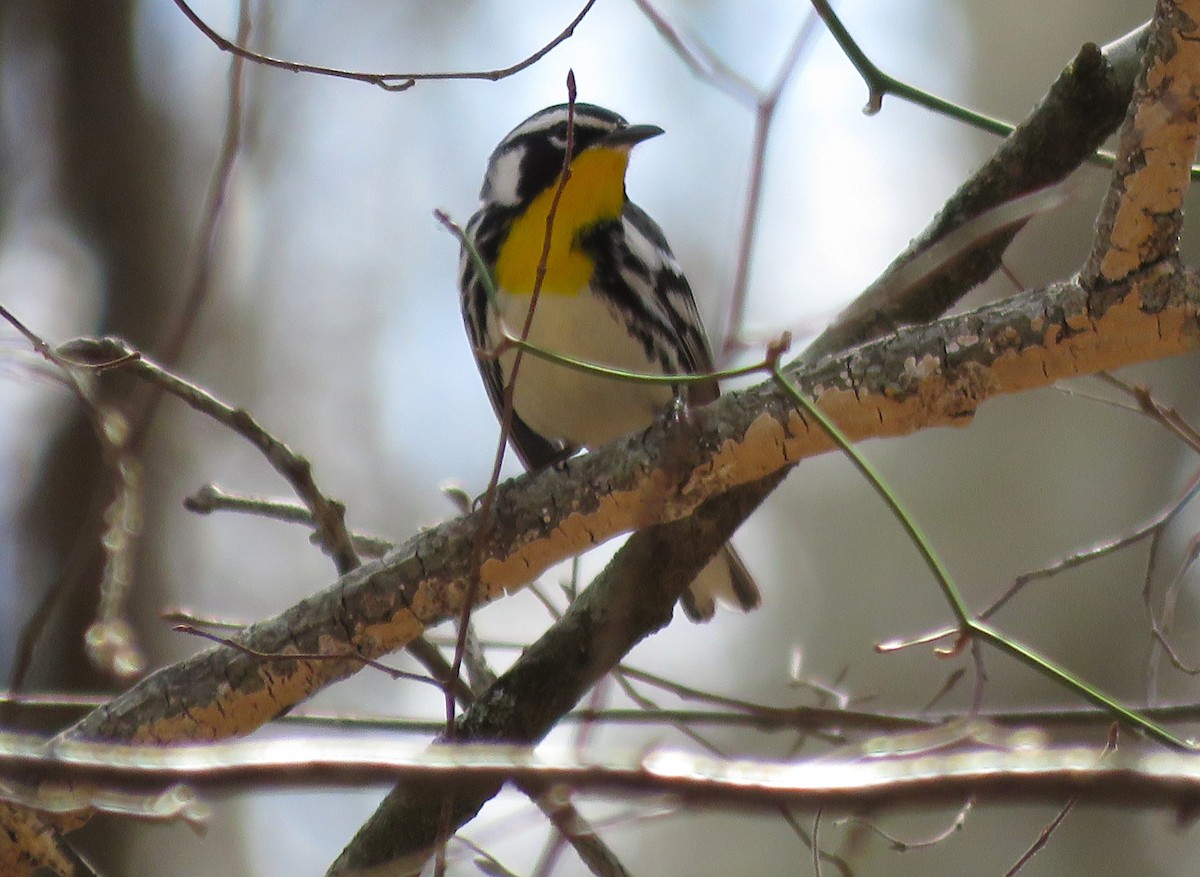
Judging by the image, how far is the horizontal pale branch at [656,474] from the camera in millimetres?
1612

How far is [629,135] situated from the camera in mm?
3021

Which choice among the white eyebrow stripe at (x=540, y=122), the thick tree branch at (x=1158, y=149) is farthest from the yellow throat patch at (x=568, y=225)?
the thick tree branch at (x=1158, y=149)

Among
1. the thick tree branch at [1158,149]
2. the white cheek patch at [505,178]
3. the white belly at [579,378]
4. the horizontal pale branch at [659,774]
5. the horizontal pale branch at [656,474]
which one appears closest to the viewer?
the horizontal pale branch at [659,774]

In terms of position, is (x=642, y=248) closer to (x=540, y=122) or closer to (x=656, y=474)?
(x=540, y=122)

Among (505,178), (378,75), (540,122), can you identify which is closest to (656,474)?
(378,75)

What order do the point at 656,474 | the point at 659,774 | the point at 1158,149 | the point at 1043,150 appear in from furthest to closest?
the point at 1043,150
the point at 656,474
the point at 1158,149
the point at 659,774

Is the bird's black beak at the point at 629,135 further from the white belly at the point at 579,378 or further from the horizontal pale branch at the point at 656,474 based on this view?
the horizontal pale branch at the point at 656,474

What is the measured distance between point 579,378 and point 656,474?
3.69ft

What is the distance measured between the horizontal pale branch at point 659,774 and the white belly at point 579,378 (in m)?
2.09

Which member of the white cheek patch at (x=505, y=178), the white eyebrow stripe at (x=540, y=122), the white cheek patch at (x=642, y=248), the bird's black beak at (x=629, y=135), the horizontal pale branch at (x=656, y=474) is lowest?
the horizontal pale branch at (x=656, y=474)

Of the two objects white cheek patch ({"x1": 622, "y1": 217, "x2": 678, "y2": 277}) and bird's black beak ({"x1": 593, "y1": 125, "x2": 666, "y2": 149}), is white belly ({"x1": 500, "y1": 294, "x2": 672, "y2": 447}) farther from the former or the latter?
bird's black beak ({"x1": 593, "y1": 125, "x2": 666, "y2": 149})

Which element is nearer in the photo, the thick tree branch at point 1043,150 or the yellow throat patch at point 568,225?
the thick tree branch at point 1043,150

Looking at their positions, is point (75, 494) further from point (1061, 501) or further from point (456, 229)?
point (1061, 501)

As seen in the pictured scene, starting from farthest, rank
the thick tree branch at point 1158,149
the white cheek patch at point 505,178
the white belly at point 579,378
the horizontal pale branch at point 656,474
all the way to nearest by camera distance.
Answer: the white cheek patch at point 505,178, the white belly at point 579,378, the horizontal pale branch at point 656,474, the thick tree branch at point 1158,149
